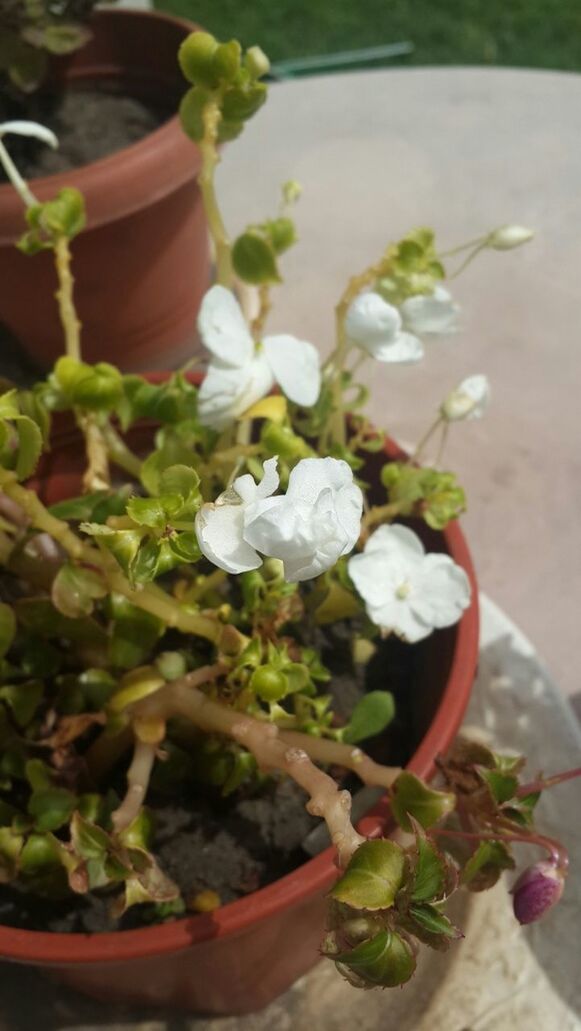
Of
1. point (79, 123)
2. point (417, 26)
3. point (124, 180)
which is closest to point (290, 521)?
point (124, 180)

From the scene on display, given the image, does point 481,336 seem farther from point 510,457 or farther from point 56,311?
point 56,311

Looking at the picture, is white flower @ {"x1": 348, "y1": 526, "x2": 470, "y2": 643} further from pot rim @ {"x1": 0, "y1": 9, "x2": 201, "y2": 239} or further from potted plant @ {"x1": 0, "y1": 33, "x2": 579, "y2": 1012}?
pot rim @ {"x1": 0, "y1": 9, "x2": 201, "y2": 239}

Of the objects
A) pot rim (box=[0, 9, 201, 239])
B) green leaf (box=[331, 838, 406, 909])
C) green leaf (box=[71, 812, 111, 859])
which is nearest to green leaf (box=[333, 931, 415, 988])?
green leaf (box=[331, 838, 406, 909])

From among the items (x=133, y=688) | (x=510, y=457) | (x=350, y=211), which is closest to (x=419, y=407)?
(x=510, y=457)

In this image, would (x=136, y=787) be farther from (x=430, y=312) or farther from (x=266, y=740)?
(x=430, y=312)

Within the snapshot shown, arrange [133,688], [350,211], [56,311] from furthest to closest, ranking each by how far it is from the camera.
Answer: [350,211] < [56,311] < [133,688]

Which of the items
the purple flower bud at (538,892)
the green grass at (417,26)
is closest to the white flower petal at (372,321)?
the purple flower bud at (538,892)
